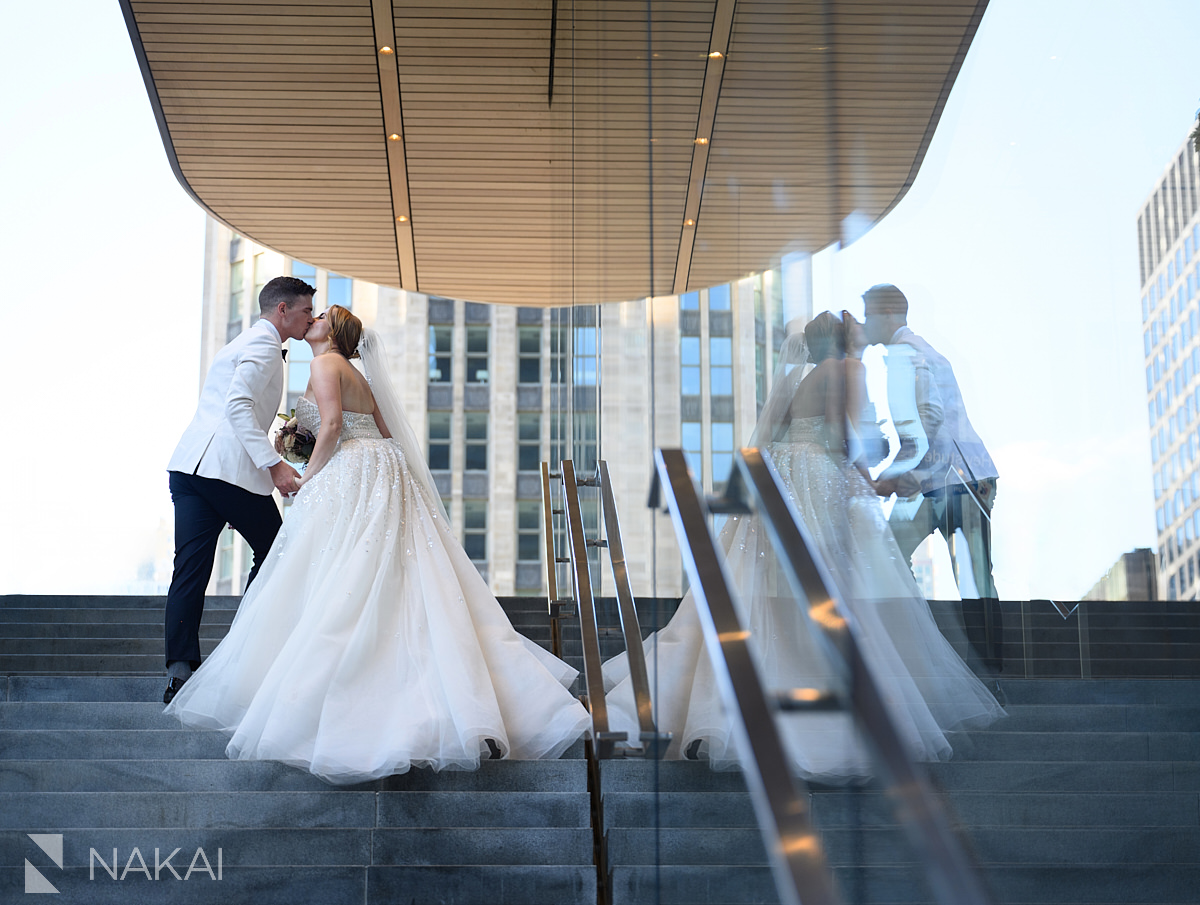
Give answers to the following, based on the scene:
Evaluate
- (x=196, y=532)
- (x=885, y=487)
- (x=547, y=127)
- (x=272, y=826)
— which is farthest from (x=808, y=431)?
(x=547, y=127)

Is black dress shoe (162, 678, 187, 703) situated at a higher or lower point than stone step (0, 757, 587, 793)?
higher

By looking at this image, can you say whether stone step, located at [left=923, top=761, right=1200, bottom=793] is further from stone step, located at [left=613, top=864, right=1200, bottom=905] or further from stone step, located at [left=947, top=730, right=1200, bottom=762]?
stone step, located at [left=613, top=864, right=1200, bottom=905]

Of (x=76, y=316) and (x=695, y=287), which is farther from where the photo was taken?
(x=76, y=316)

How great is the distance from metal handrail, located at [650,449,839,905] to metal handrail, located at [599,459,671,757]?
3.28 feet

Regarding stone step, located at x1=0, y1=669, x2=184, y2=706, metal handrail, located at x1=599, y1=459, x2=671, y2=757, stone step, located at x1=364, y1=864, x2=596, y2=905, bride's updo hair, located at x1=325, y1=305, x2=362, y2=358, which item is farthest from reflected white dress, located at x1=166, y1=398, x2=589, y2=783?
stone step, located at x1=0, y1=669, x2=184, y2=706

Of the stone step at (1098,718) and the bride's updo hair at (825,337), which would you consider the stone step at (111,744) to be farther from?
the stone step at (1098,718)

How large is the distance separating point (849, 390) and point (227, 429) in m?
3.42

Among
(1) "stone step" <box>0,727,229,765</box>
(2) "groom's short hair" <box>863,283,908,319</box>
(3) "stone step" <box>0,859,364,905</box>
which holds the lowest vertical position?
(3) "stone step" <box>0,859,364,905</box>

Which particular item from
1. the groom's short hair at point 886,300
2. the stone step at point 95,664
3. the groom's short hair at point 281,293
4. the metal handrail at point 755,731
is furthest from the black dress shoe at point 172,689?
the groom's short hair at point 886,300

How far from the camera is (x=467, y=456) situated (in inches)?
1880

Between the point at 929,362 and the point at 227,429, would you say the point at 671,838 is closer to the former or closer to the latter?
the point at 929,362

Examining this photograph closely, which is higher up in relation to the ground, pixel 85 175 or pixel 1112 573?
pixel 85 175

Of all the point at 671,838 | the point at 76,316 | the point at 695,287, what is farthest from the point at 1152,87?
the point at 76,316

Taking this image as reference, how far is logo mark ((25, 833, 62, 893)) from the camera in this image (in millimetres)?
3127
